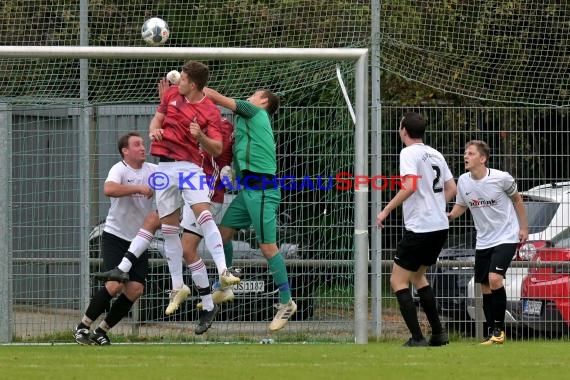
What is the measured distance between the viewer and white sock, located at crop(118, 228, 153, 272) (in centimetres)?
1119

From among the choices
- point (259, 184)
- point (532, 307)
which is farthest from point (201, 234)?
point (532, 307)

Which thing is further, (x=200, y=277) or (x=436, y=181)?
(x=436, y=181)

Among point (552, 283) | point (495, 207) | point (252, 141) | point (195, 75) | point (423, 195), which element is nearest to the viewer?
point (195, 75)

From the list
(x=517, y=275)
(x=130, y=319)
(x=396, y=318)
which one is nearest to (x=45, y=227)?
(x=130, y=319)

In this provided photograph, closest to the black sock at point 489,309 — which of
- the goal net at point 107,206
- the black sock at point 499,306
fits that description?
the black sock at point 499,306

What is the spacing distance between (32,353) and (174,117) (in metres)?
2.29

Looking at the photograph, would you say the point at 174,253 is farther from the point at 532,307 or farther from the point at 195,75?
the point at 532,307

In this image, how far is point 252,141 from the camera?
11.1 meters

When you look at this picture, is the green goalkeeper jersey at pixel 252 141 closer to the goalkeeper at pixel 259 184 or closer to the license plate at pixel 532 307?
the goalkeeper at pixel 259 184

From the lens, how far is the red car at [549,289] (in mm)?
13273

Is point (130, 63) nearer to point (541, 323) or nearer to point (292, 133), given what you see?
point (292, 133)

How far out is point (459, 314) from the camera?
44.3ft

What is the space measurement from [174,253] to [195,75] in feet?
5.39

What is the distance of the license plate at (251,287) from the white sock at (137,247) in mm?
2108
